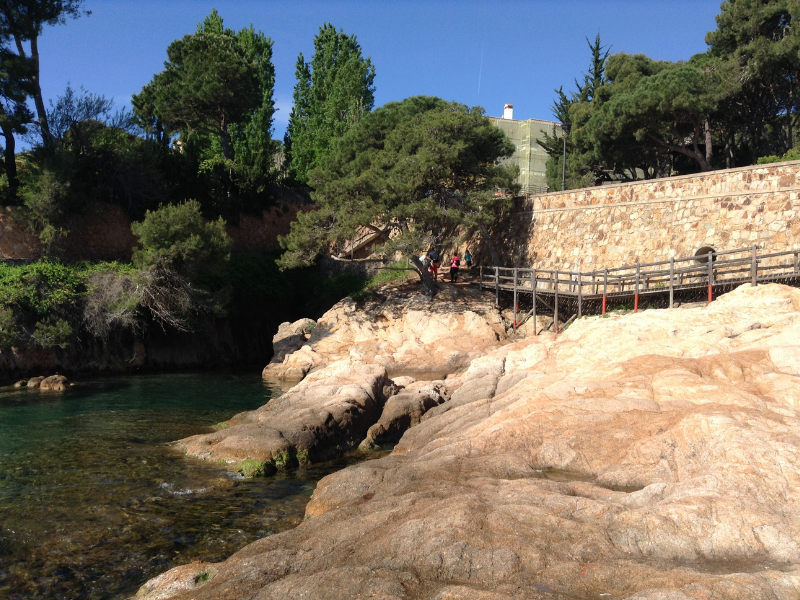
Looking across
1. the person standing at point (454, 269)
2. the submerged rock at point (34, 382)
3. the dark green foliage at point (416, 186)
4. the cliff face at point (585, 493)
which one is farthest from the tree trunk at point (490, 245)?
the submerged rock at point (34, 382)

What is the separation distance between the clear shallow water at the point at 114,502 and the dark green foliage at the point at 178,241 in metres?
7.92

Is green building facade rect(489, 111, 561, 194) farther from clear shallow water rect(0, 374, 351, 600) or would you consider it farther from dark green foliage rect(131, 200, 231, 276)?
clear shallow water rect(0, 374, 351, 600)

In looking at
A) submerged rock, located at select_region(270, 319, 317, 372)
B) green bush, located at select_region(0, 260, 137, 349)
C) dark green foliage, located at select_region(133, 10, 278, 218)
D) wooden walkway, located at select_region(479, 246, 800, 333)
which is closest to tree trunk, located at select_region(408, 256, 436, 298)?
wooden walkway, located at select_region(479, 246, 800, 333)

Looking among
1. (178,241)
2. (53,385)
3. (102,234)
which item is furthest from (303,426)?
(102,234)

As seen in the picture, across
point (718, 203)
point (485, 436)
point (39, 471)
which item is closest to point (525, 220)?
point (718, 203)

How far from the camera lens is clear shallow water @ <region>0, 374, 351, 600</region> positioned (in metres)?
9.19

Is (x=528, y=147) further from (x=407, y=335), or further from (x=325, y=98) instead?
(x=407, y=335)

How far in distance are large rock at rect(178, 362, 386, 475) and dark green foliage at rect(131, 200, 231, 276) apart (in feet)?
32.7

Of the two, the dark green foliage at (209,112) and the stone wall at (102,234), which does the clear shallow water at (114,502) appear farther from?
the dark green foliage at (209,112)

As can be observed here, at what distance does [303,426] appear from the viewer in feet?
48.9

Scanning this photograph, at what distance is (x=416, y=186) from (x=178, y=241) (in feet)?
31.9

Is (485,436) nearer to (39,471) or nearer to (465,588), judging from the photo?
(465,588)

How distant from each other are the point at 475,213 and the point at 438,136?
370 cm

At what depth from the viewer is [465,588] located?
649 cm
